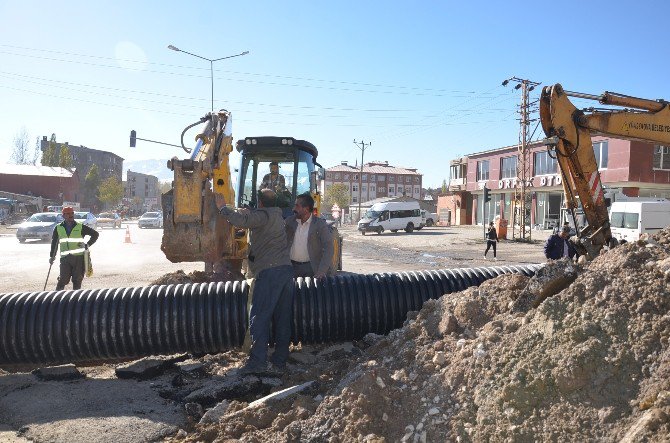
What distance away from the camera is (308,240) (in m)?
6.20

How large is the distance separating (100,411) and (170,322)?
1.28 meters

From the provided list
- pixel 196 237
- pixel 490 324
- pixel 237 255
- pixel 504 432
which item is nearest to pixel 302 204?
pixel 196 237

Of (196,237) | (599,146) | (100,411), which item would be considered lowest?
(100,411)

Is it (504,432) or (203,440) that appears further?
(203,440)

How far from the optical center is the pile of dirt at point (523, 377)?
10.3 feet

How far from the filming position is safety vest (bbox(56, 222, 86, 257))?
25.9ft

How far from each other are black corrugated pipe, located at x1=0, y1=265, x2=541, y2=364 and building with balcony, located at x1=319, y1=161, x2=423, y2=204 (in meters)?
87.7

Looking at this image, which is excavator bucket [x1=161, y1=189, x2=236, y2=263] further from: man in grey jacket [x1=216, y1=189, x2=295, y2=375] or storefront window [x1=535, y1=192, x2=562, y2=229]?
storefront window [x1=535, y1=192, x2=562, y2=229]

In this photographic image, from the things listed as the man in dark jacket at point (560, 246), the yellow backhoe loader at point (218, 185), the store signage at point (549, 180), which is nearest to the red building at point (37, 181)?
the store signage at point (549, 180)

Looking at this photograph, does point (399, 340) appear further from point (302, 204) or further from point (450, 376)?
point (302, 204)

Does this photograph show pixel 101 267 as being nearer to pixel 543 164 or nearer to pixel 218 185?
pixel 218 185

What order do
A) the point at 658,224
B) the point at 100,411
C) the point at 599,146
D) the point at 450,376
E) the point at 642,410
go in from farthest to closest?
the point at 599,146, the point at 658,224, the point at 100,411, the point at 450,376, the point at 642,410

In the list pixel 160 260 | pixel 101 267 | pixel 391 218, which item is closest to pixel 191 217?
pixel 101 267

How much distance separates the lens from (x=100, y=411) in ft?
14.6
